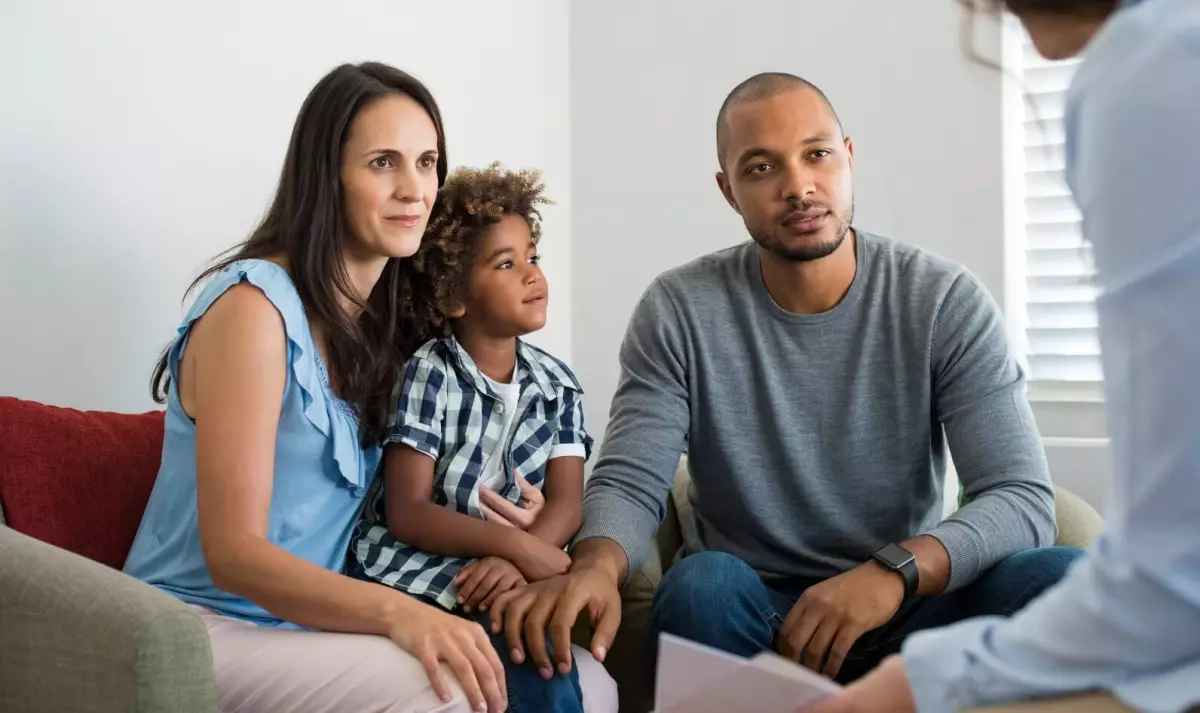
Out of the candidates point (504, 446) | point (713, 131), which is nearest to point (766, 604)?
point (504, 446)

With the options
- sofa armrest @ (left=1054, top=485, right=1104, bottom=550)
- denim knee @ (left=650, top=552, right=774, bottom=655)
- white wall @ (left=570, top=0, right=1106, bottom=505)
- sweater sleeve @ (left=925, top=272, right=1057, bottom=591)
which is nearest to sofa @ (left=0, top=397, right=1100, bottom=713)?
denim knee @ (left=650, top=552, right=774, bottom=655)

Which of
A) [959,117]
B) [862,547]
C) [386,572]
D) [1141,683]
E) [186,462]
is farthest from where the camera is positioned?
[959,117]

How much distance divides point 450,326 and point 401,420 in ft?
0.78

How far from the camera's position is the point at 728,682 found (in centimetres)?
85

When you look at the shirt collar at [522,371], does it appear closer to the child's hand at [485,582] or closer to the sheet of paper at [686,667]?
the child's hand at [485,582]

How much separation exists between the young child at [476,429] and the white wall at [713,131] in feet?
3.91

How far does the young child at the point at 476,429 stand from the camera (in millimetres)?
1653

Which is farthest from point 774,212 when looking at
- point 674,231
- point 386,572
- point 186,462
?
point 674,231

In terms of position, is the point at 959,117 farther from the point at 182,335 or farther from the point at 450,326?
the point at 182,335

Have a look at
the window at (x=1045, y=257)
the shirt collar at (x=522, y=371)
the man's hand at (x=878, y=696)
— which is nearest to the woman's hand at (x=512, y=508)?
the shirt collar at (x=522, y=371)

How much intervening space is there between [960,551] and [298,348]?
944mm

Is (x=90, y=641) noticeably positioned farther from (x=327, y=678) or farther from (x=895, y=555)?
(x=895, y=555)

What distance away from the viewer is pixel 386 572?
1665mm

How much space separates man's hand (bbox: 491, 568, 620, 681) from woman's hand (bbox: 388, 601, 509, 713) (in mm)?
123
